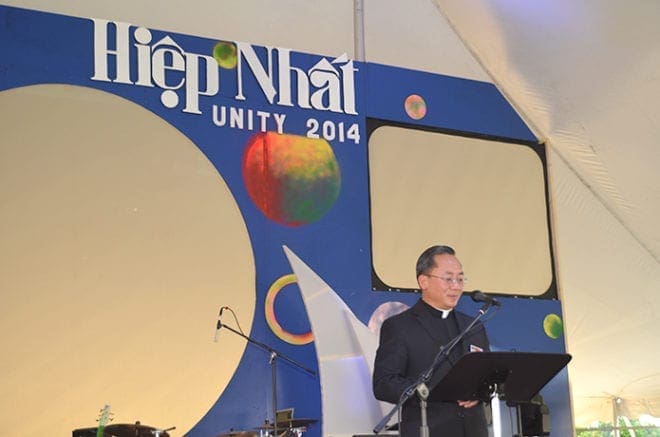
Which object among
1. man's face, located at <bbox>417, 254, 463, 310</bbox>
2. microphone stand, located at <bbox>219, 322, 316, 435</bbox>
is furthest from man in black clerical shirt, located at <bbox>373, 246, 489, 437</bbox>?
microphone stand, located at <bbox>219, 322, 316, 435</bbox>

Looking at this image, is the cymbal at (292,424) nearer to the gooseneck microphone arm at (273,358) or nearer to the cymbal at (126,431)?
the gooseneck microphone arm at (273,358)

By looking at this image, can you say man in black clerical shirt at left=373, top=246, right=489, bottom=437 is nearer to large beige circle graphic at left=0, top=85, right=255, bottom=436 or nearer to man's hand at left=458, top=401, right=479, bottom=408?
man's hand at left=458, top=401, right=479, bottom=408

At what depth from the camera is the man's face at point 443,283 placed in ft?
13.0

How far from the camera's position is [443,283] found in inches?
156

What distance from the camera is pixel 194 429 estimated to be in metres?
6.18

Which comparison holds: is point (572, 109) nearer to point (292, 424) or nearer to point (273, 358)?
point (273, 358)

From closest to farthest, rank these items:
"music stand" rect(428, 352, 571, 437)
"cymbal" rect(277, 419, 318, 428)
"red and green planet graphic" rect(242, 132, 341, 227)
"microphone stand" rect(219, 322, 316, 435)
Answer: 1. "music stand" rect(428, 352, 571, 437)
2. "cymbal" rect(277, 419, 318, 428)
3. "microphone stand" rect(219, 322, 316, 435)
4. "red and green planet graphic" rect(242, 132, 341, 227)

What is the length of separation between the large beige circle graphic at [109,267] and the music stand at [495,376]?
10.2 feet

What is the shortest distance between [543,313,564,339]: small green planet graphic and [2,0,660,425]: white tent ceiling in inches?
3.8

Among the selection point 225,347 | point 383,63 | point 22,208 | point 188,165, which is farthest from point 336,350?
point 383,63

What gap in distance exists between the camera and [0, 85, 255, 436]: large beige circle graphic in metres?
5.93

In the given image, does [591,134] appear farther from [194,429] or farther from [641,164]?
[194,429]

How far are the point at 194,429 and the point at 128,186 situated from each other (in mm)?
1710

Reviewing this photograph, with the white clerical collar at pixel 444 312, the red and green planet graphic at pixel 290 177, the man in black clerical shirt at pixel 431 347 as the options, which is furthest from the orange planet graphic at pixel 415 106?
the white clerical collar at pixel 444 312
